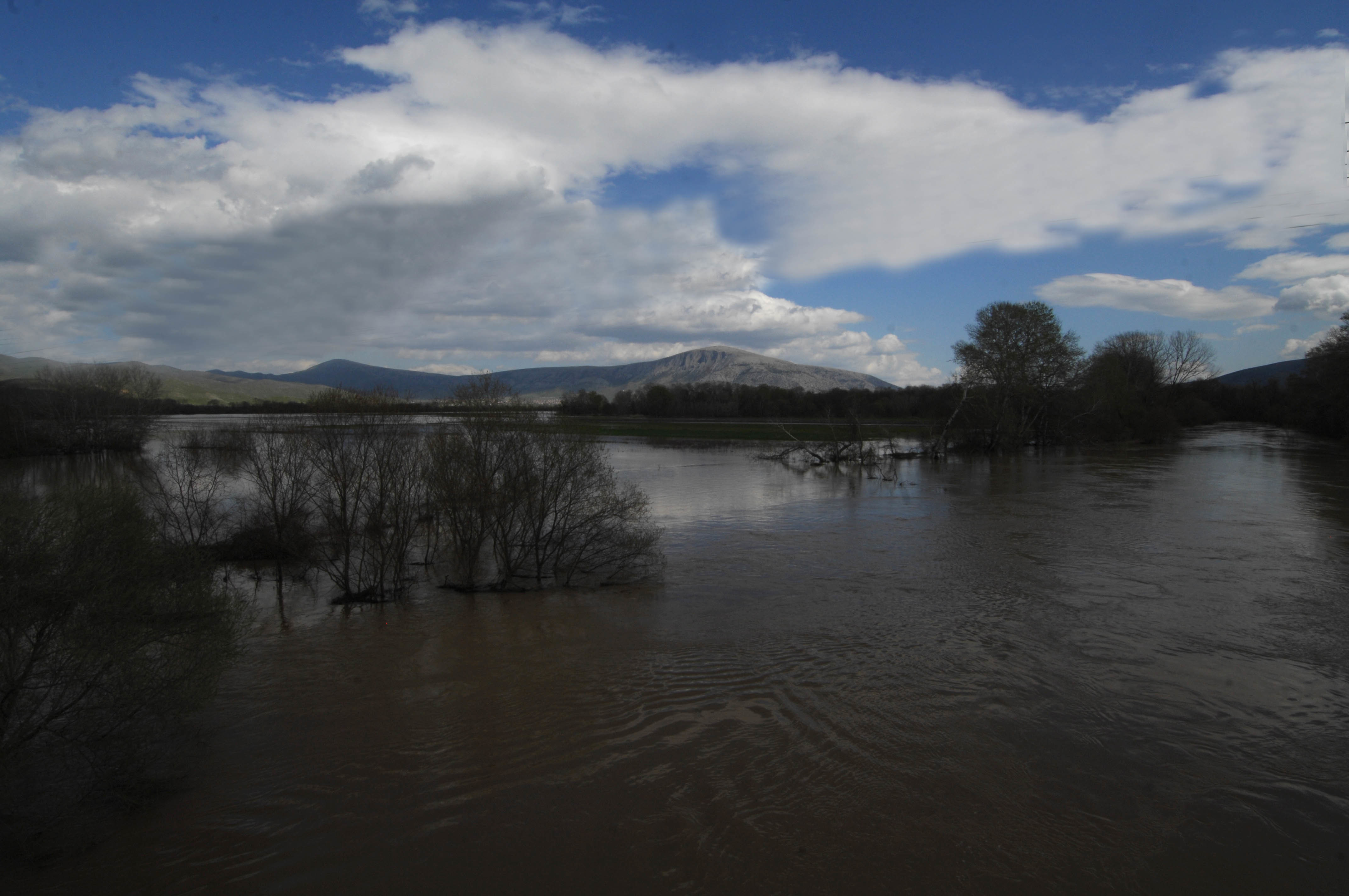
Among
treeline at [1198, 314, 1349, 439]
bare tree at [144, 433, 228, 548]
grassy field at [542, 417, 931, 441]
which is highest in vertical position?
treeline at [1198, 314, 1349, 439]

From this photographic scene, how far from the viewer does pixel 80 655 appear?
22.3 ft

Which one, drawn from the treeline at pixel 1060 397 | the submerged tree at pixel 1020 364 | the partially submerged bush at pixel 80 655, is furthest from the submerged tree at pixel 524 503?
the submerged tree at pixel 1020 364

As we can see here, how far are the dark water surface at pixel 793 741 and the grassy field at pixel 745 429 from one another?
113 ft

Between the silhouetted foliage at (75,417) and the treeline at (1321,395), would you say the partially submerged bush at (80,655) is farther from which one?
the treeline at (1321,395)

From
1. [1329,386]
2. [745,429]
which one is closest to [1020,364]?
[1329,386]

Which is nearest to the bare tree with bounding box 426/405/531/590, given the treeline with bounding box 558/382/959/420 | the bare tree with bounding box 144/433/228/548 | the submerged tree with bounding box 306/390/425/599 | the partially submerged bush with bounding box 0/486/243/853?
the submerged tree with bounding box 306/390/425/599

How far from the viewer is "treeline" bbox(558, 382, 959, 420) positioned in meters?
107

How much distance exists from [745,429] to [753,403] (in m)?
35.9

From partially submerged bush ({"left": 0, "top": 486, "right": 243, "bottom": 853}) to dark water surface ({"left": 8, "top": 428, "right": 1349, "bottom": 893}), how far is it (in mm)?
881

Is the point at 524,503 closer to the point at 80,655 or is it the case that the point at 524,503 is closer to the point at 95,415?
the point at 80,655

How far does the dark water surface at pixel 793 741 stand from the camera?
6.55m

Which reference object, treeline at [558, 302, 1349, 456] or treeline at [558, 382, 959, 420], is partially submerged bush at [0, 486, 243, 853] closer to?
treeline at [558, 302, 1349, 456]

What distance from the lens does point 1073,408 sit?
62.4 meters

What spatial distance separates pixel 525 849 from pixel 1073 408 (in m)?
68.3
